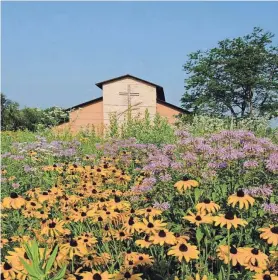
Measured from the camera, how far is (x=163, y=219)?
122 inches

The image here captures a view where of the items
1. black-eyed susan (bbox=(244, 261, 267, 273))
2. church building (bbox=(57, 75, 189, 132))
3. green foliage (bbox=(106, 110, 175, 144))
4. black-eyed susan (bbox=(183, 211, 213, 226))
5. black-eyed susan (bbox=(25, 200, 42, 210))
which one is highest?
church building (bbox=(57, 75, 189, 132))

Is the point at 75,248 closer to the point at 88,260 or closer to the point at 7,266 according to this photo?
the point at 88,260

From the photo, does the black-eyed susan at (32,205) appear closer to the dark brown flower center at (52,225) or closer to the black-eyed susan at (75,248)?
the dark brown flower center at (52,225)

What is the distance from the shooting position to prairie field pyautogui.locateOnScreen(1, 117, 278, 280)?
7.11 ft

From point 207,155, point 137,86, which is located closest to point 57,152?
point 207,155

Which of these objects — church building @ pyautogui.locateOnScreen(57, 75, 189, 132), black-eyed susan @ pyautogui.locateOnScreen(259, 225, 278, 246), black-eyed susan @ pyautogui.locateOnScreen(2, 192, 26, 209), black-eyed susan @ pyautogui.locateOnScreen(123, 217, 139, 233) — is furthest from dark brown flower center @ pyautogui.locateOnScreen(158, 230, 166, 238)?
church building @ pyautogui.locateOnScreen(57, 75, 189, 132)

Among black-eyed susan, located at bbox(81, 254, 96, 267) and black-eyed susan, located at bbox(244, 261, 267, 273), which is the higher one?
black-eyed susan, located at bbox(244, 261, 267, 273)

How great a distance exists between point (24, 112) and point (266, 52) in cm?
2343

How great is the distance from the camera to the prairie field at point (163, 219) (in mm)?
2168

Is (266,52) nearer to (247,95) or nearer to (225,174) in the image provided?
(247,95)

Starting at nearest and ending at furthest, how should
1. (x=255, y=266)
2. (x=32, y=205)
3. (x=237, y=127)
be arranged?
(x=255, y=266), (x=32, y=205), (x=237, y=127)

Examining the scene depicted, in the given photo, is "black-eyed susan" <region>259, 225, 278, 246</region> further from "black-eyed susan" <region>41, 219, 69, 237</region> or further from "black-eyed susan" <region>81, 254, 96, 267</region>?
"black-eyed susan" <region>41, 219, 69, 237</region>

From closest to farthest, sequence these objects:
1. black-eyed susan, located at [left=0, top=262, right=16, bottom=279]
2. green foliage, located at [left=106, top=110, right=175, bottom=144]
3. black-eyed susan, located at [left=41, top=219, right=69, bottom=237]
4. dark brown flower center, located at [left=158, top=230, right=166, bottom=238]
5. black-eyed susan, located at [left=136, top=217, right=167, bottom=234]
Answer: black-eyed susan, located at [left=0, top=262, right=16, bottom=279], dark brown flower center, located at [left=158, top=230, right=166, bottom=238], black-eyed susan, located at [left=136, top=217, right=167, bottom=234], black-eyed susan, located at [left=41, top=219, right=69, bottom=237], green foliage, located at [left=106, top=110, right=175, bottom=144]

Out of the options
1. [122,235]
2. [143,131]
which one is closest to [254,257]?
[122,235]
